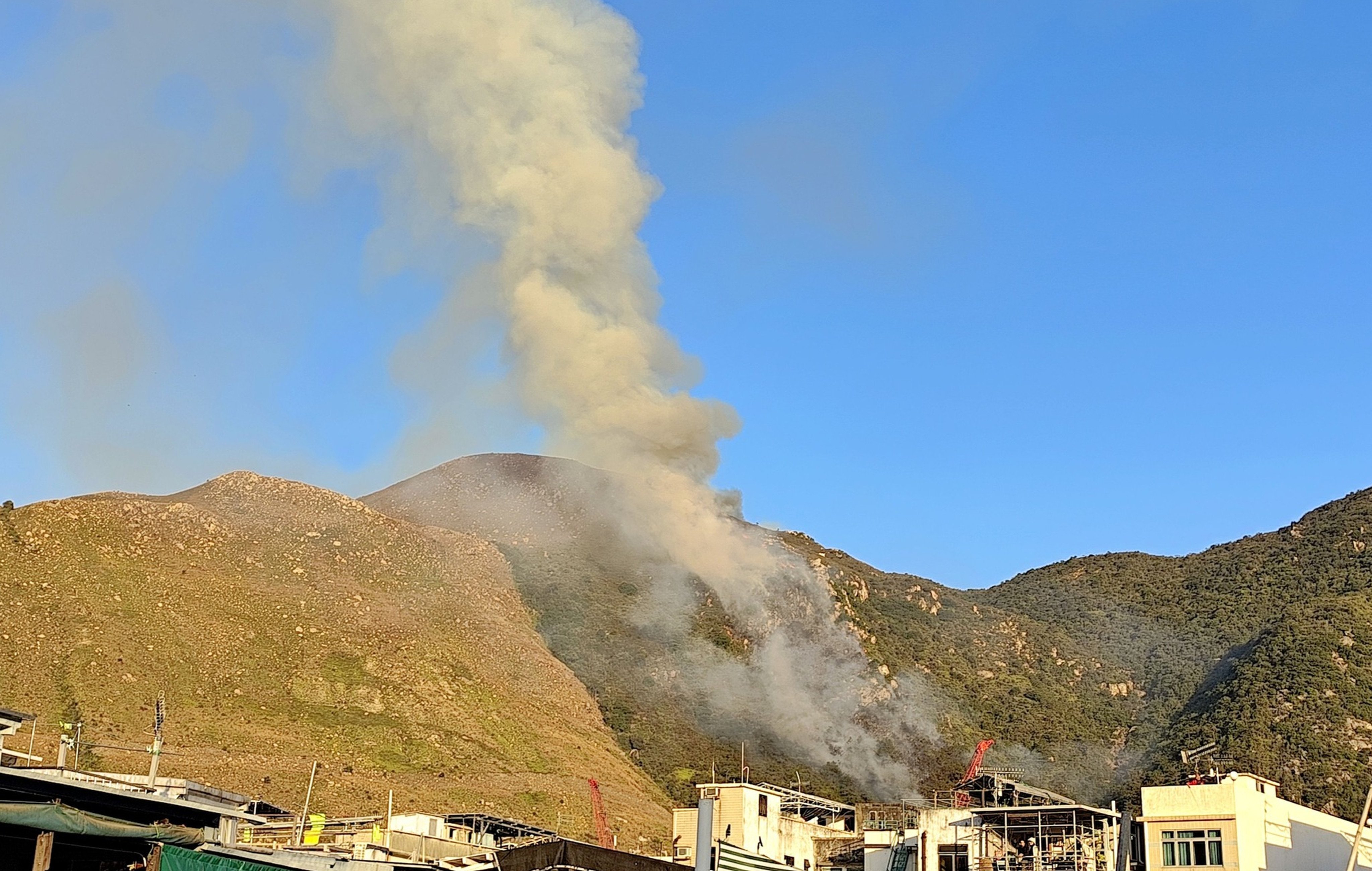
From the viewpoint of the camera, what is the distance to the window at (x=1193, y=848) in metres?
62.6

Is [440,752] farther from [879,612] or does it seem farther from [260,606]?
[879,612]

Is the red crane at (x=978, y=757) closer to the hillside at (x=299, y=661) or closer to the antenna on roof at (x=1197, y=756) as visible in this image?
the antenna on roof at (x=1197, y=756)

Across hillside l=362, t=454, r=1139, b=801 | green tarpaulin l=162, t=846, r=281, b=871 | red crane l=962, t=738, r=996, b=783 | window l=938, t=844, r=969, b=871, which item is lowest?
green tarpaulin l=162, t=846, r=281, b=871

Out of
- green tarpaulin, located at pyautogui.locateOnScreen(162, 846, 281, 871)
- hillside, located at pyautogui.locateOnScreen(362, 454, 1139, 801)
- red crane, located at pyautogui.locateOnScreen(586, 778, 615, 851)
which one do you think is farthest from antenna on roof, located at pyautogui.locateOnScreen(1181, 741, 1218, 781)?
green tarpaulin, located at pyautogui.locateOnScreen(162, 846, 281, 871)

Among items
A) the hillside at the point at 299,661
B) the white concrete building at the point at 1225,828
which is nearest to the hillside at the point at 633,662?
the hillside at the point at 299,661

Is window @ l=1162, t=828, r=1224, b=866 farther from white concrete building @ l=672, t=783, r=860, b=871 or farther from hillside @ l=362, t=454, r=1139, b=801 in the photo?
hillside @ l=362, t=454, r=1139, b=801

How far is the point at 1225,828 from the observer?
2461 inches

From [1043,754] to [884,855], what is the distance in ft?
257

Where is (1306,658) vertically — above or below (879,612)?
below

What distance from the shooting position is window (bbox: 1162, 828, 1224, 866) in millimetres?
62562

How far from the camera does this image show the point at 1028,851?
255 ft

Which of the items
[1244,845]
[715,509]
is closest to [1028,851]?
[1244,845]

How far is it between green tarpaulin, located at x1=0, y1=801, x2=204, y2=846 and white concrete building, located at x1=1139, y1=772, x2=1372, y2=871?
41273mm

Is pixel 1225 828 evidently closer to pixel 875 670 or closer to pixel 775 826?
pixel 775 826
